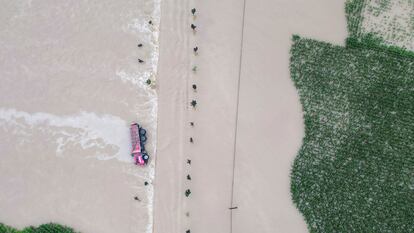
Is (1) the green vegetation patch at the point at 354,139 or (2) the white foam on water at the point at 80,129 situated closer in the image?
(1) the green vegetation patch at the point at 354,139

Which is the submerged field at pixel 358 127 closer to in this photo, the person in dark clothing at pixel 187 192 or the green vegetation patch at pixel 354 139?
the green vegetation patch at pixel 354 139

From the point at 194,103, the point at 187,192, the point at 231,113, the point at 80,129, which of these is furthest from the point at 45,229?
the point at 231,113

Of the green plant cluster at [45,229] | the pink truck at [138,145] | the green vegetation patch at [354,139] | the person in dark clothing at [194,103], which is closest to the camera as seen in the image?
the green vegetation patch at [354,139]

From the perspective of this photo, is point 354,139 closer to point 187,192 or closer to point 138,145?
point 187,192

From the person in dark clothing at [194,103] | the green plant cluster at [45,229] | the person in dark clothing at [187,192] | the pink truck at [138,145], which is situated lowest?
the green plant cluster at [45,229]

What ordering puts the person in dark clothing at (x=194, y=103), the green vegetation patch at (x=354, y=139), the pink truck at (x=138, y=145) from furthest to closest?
the person in dark clothing at (x=194, y=103)
the pink truck at (x=138, y=145)
the green vegetation patch at (x=354, y=139)

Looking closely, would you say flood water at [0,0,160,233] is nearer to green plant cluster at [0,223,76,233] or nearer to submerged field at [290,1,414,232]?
green plant cluster at [0,223,76,233]

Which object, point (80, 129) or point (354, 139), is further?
point (80, 129)

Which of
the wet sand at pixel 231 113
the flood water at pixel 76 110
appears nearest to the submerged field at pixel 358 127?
the wet sand at pixel 231 113

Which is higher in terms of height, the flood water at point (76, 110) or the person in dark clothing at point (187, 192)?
the flood water at point (76, 110)
